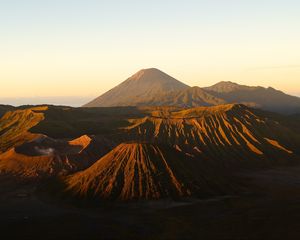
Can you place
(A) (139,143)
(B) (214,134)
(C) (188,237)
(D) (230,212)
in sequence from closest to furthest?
1. (C) (188,237)
2. (D) (230,212)
3. (A) (139,143)
4. (B) (214,134)

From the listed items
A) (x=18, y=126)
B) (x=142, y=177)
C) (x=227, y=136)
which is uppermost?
(x=18, y=126)

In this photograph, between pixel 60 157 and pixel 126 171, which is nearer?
pixel 126 171

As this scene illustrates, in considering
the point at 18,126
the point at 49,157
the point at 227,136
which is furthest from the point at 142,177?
the point at 18,126

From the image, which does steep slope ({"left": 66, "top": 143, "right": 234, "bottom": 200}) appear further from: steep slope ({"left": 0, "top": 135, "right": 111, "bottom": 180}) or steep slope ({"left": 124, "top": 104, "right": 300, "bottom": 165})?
steep slope ({"left": 124, "top": 104, "right": 300, "bottom": 165})

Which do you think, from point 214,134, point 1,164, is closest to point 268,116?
point 214,134

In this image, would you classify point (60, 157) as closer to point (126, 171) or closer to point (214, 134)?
point (126, 171)

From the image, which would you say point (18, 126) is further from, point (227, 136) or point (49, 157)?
point (227, 136)

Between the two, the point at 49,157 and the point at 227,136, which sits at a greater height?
the point at 49,157
